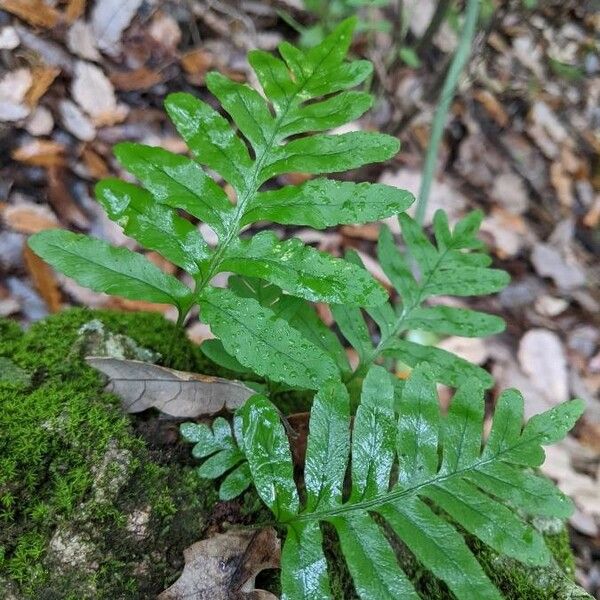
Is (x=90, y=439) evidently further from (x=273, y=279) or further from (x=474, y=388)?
(x=474, y=388)

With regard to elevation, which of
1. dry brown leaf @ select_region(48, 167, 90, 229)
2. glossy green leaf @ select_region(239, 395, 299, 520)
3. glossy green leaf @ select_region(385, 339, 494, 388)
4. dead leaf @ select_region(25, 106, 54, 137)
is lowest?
dry brown leaf @ select_region(48, 167, 90, 229)

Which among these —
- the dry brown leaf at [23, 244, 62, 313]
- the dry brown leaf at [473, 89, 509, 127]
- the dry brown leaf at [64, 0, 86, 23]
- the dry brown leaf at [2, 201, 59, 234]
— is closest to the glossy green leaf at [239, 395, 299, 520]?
the dry brown leaf at [23, 244, 62, 313]

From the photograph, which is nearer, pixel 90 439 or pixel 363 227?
pixel 90 439

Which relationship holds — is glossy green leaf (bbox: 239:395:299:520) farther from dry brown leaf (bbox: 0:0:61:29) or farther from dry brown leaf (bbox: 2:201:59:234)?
dry brown leaf (bbox: 0:0:61:29)

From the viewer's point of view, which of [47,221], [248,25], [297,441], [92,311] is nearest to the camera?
[297,441]

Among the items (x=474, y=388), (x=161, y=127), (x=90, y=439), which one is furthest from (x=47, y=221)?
(x=474, y=388)

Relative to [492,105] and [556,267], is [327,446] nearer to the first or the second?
[556,267]

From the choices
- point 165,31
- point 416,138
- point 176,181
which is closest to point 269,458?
point 176,181
